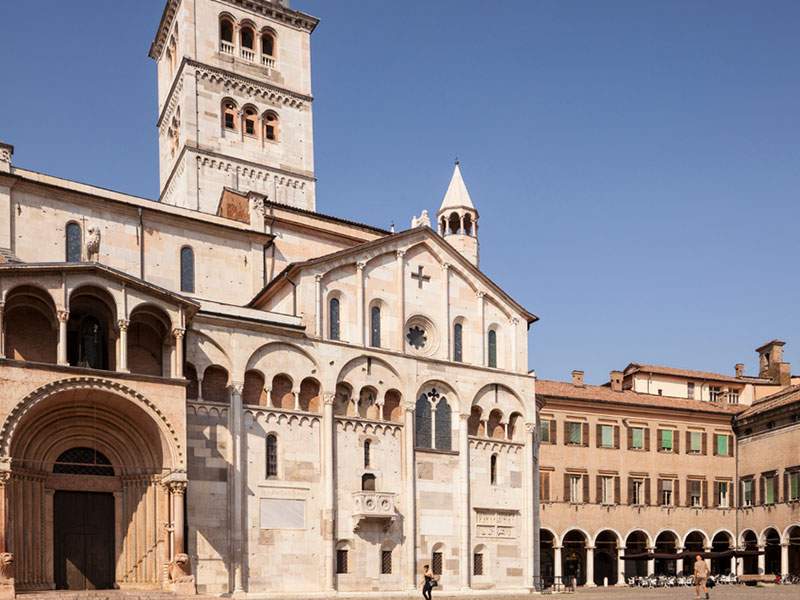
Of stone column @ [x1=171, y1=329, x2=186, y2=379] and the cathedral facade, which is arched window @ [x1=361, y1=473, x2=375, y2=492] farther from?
stone column @ [x1=171, y1=329, x2=186, y2=379]

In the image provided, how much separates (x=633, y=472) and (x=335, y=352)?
28026mm

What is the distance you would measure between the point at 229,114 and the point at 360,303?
21.1 meters

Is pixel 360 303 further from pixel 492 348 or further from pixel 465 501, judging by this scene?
pixel 465 501

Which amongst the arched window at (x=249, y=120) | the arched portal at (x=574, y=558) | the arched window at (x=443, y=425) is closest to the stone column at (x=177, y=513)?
the arched window at (x=443, y=425)

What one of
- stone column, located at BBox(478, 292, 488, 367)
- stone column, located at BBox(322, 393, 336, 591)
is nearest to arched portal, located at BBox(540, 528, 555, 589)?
stone column, located at BBox(478, 292, 488, 367)

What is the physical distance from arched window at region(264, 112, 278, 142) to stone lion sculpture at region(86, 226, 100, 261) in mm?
20786

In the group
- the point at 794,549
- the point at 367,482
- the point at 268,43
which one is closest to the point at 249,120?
the point at 268,43

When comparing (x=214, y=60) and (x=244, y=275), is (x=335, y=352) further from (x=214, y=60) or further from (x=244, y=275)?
(x=214, y=60)

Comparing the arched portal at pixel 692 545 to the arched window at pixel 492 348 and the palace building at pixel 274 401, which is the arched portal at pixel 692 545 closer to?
the palace building at pixel 274 401

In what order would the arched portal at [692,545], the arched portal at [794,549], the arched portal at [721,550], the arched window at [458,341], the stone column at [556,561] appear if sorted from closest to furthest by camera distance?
the arched window at [458,341] → the stone column at [556,561] → the arched portal at [794,549] → the arched portal at [692,545] → the arched portal at [721,550]

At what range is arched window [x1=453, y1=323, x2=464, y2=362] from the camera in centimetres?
4219

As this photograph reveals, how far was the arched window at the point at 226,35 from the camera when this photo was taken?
5697 cm

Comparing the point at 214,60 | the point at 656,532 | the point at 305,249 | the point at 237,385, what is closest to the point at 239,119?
the point at 214,60

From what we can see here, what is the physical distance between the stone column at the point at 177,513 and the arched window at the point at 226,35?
32513 mm
